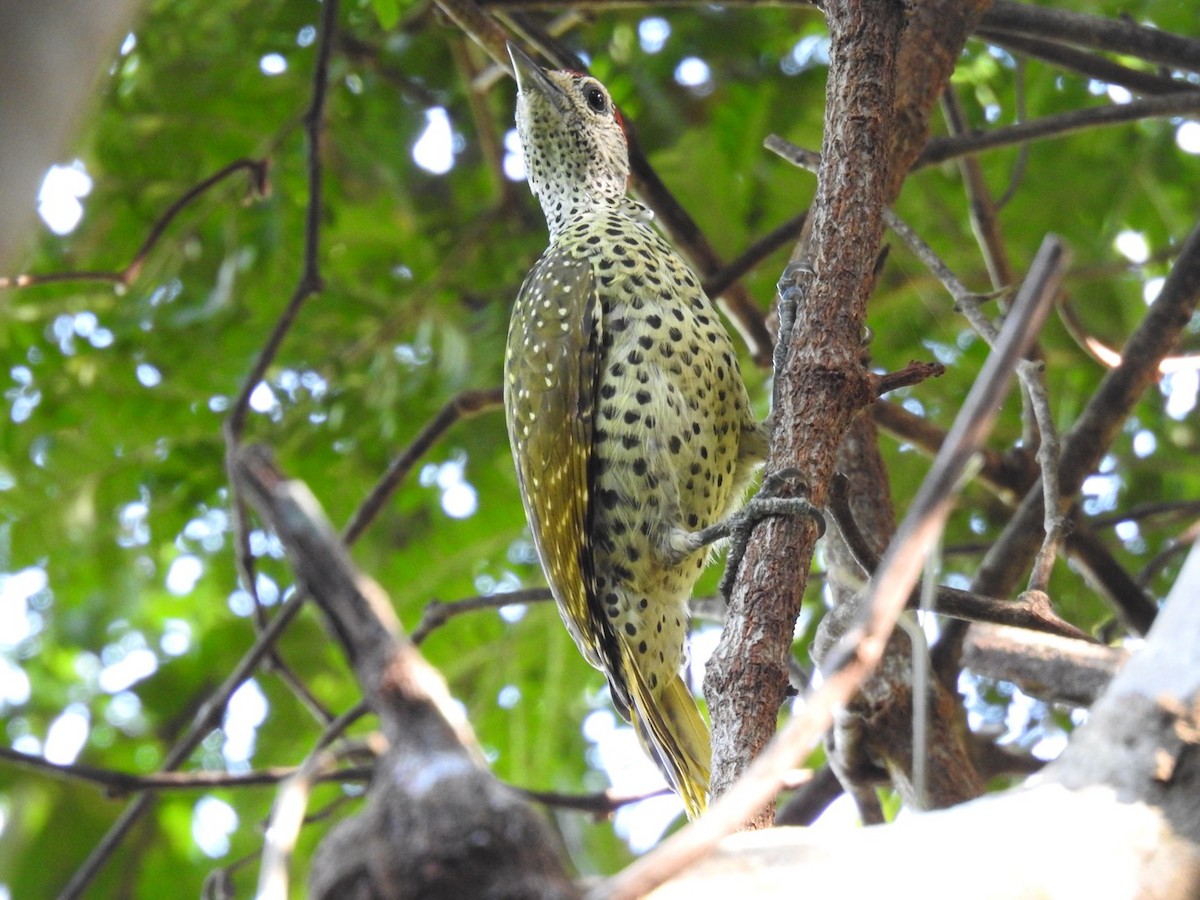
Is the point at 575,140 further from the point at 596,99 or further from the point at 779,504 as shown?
the point at 779,504

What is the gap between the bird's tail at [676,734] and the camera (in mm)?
3412

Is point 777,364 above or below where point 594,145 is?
below

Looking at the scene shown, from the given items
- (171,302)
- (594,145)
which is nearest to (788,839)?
(594,145)

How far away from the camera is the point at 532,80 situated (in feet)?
13.9

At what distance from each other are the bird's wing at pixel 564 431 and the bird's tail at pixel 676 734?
5.9 inches

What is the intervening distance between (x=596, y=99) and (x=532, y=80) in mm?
251

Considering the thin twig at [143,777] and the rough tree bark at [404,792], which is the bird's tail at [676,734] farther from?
the rough tree bark at [404,792]

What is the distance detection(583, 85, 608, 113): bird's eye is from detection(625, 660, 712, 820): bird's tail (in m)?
1.83

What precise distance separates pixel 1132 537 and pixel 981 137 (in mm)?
1636

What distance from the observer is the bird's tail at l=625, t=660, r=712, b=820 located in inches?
134

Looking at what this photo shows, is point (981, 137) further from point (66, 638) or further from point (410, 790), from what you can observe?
point (66, 638)

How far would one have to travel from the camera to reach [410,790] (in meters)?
1.05

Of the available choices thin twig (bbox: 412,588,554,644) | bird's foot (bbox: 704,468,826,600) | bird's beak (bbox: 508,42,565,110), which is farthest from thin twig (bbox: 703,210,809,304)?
bird's foot (bbox: 704,468,826,600)

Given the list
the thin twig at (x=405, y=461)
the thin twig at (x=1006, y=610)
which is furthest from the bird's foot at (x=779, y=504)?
the thin twig at (x=405, y=461)
